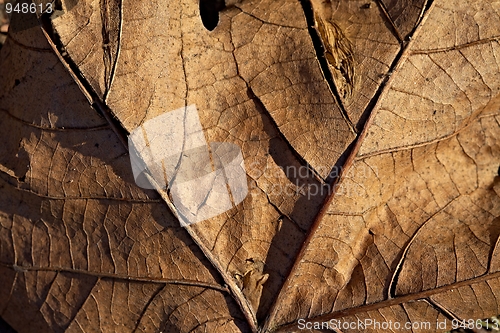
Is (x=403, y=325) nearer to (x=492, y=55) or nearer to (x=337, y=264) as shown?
(x=337, y=264)

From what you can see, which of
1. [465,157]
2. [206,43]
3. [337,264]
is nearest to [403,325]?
[337,264]

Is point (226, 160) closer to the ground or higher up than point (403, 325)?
higher up

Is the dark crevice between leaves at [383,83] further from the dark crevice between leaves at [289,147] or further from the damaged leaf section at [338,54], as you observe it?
the dark crevice between leaves at [289,147]

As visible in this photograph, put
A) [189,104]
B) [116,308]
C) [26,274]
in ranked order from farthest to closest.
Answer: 1. [26,274]
2. [116,308]
3. [189,104]

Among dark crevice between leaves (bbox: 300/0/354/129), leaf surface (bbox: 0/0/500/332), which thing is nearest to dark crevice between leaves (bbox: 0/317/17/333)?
leaf surface (bbox: 0/0/500/332)

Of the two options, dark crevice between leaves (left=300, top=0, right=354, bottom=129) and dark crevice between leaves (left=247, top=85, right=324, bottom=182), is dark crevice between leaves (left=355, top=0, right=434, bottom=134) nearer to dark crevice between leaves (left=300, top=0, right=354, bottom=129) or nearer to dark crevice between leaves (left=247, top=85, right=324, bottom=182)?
dark crevice between leaves (left=300, top=0, right=354, bottom=129)

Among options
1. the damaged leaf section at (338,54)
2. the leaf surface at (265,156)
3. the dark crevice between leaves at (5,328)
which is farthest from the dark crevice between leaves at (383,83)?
the dark crevice between leaves at (5,328)

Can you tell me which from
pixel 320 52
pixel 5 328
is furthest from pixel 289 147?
pixel 5 328

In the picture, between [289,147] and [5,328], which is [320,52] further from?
[5,328]
